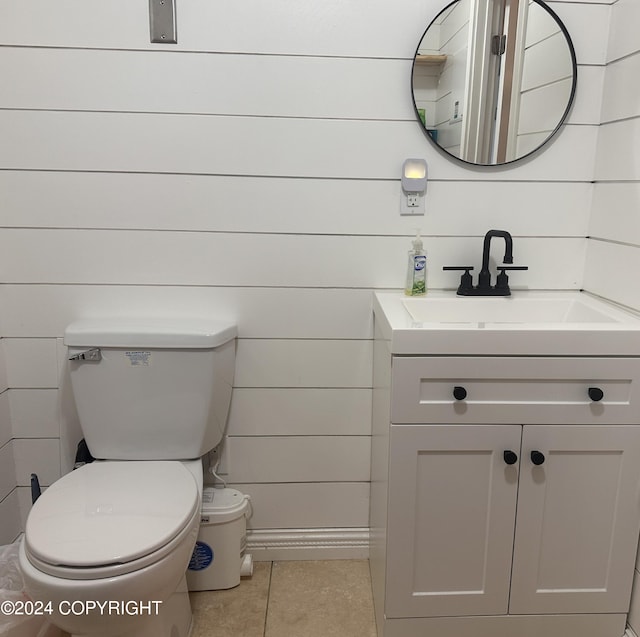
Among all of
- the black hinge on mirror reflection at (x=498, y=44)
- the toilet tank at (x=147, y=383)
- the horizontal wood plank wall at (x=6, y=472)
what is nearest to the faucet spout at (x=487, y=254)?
the black hinge on mirror reflection at (x=498, y=44)

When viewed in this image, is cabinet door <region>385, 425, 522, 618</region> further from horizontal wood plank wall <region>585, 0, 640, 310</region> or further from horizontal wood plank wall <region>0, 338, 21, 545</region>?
horizontal wood plank wall <region>0, 338, 21, 545</region>

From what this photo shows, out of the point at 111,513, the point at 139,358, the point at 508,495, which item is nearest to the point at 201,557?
the point at 111,513

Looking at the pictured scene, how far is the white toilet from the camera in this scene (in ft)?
3.65

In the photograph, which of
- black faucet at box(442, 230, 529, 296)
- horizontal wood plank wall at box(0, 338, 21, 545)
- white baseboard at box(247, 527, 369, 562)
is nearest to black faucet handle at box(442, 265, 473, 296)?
black faucet at box(442, 230, 529, 296)

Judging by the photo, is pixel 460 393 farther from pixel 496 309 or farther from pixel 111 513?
pixel 111 513

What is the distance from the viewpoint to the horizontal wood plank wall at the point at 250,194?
151 centimetres

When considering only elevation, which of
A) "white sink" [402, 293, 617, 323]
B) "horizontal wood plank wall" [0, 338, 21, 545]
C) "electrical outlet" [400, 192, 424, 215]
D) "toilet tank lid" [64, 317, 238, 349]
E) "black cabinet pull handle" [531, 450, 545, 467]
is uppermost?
"electrical outlet" [400, 192, 424, 215]

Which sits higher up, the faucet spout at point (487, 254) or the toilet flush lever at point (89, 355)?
the faucet spout at point (487, 254)

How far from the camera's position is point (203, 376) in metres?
1.56

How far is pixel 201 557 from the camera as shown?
1.67 meters

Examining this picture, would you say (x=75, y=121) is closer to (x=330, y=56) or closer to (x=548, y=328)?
(x=330, y=56)

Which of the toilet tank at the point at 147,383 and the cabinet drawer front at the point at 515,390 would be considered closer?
the cabinet drawer front at the point at 515,390

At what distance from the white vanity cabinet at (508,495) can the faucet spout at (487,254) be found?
40 centimetres

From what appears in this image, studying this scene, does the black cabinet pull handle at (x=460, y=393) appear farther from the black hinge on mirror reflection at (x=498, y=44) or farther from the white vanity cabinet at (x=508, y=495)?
the black hinge on mirror reflection at (x=498, y=44)
